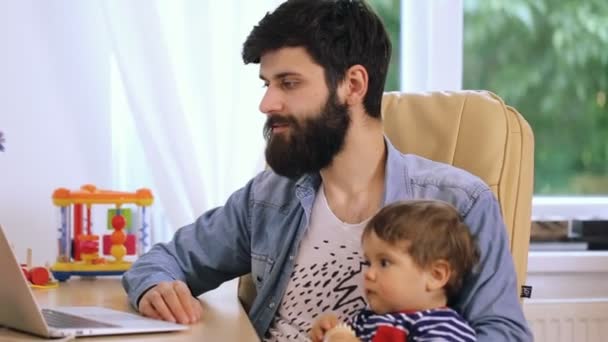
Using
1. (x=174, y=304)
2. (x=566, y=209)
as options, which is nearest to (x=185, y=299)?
(x=174, y=304)

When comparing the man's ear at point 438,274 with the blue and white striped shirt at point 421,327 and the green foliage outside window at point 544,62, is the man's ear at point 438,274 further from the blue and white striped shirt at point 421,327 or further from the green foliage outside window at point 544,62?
the green foliage outside window at point 544,62

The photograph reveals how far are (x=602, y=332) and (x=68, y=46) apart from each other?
1495 millimetres

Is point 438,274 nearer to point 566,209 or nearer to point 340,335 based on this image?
point 340,335

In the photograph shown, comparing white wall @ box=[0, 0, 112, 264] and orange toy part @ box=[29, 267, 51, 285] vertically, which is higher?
white wall @ box=[0, 0, 112, 264]

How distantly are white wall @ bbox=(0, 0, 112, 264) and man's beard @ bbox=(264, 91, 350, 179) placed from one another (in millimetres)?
778

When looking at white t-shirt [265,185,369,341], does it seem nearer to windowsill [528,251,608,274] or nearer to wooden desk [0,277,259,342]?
wooden desk [0,277,259,342]

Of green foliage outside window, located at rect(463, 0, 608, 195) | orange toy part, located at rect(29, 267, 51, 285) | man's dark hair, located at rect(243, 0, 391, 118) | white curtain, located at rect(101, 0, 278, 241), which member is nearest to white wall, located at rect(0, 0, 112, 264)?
white curtain, located at rect(101, 0, 278, 241)

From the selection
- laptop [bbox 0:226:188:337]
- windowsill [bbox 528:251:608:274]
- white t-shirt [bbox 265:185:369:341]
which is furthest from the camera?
windowsill [bbox 528:251:608:274]

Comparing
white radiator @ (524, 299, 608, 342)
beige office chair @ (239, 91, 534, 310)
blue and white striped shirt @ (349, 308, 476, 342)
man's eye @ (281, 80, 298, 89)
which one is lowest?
white radiator @ (524, 299, 608, 342)

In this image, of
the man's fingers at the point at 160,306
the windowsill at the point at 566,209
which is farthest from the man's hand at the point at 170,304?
the windowsill at the point at 566,209

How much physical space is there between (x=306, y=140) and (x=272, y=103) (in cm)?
9

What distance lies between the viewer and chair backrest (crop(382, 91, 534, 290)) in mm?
1694

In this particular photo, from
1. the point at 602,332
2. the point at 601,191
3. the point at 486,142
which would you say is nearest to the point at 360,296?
the point at 486,142

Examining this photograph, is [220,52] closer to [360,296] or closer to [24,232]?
[24,232]
